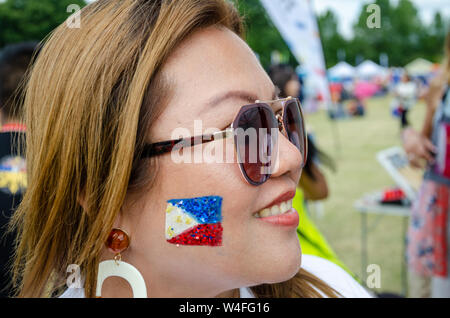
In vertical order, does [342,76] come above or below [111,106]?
above

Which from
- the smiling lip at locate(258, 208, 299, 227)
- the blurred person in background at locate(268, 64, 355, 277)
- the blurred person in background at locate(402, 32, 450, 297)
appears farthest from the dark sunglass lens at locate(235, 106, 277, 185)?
the blurred person in background at locate(402, 32, 450, 297)

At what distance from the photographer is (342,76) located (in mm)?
30609

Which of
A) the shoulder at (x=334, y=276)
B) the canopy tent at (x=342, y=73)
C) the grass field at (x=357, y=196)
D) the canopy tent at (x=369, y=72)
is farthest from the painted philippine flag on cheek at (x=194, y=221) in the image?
the canopy tent at (x=369, y=72)

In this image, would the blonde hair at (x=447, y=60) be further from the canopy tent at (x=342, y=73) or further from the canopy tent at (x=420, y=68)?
the canopy tent at (x=420, y=68)

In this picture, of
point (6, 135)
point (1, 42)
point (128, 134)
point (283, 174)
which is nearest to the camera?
point (128, 134)

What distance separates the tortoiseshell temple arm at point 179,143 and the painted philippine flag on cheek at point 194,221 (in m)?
0.14

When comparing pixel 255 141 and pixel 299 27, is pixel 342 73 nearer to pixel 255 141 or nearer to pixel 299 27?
pixel 299 27

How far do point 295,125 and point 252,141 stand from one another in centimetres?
23

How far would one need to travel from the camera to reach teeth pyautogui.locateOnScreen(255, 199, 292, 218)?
1.04m

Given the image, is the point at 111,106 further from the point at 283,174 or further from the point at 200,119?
the point at 283,174

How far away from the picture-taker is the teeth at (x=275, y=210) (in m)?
1.04

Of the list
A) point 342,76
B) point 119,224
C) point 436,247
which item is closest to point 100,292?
point 119,224

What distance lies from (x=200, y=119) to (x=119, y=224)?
0.39 meters

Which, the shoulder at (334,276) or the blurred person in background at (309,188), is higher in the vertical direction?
the blurred person in background at (309,188)
